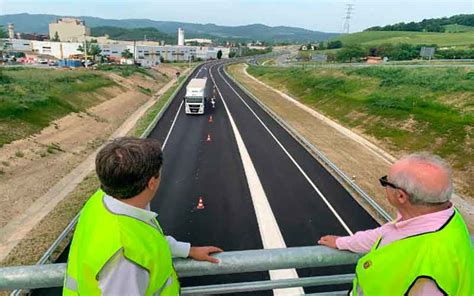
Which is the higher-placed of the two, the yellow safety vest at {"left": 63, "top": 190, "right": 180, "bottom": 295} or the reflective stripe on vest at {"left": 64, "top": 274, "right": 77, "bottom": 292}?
the yellow safety vest at {"left": 63, "top": 190, "right": 180, "bottom": 295}

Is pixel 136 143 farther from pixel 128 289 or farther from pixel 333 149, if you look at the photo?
pixel 333 149

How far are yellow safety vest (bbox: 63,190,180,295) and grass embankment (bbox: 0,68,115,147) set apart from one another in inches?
1002

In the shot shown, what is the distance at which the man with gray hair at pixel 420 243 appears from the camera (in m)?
2.31

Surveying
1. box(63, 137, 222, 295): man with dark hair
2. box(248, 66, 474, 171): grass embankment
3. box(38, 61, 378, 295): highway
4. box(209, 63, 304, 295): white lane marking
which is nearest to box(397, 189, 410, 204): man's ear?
box(63, 137, 222, 295): man with dark hair

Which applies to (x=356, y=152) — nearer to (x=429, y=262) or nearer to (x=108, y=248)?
(x=429, y=262)

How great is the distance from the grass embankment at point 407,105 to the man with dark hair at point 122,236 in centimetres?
2655

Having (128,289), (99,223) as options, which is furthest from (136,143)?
(128,289)

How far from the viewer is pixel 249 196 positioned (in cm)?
1733

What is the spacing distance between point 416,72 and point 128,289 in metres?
55.3

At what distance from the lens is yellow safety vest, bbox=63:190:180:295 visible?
221 cm

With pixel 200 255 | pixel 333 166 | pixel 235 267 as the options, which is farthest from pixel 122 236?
pixel 333 166

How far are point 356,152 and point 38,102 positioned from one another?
27.9m

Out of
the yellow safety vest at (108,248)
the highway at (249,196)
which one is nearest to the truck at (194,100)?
the highway at (249,196)

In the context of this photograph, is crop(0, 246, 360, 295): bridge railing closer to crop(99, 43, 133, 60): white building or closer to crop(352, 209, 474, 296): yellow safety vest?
crop(352, 209, 474, 296): yellow safety vest
